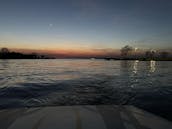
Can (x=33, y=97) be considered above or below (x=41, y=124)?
below

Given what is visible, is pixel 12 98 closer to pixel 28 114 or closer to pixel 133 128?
pixel 28 114

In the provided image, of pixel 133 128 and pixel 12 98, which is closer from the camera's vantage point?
pixel 133 128

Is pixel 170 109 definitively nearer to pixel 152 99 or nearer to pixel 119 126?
pixel 152 99

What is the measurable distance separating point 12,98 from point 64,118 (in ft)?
18.5

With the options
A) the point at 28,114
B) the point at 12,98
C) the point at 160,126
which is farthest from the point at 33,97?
the point at 160,126

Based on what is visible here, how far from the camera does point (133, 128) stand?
2604 mm

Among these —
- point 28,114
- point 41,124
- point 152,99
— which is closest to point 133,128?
point 41,124

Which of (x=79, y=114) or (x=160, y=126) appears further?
(x=79, y=114)

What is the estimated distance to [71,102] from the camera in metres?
7.35

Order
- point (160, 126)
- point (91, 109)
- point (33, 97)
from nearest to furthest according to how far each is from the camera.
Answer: point (160, 126) < point (91, 109) < point (33, 97)

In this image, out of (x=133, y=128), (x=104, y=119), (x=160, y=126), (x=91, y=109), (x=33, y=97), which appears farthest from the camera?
(x=33, y=97)

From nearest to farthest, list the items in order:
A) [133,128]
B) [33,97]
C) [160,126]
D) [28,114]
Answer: [133,128] → [160,126] → [28,114] → [33,97]

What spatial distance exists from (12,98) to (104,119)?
6.11m

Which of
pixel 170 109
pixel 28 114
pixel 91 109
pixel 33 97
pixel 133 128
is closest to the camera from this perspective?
pixel 133 128
